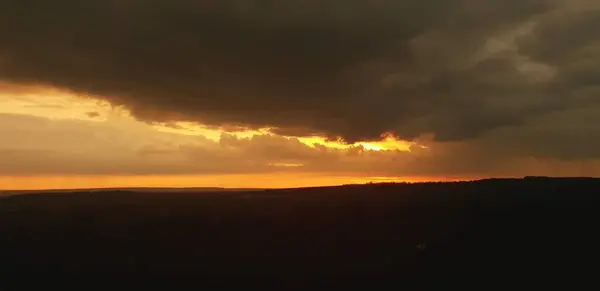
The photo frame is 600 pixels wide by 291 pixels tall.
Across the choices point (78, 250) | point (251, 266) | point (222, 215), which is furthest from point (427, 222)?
point (78, 250)

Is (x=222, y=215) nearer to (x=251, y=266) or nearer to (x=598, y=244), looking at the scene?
(x=251, y=266)

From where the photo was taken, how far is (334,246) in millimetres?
52844

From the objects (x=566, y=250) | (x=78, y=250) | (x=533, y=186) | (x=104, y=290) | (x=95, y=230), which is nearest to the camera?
(x=104, y=290)

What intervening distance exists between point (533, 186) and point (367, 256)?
4837 centimetres

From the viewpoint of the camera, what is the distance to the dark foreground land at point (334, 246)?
4325 cm

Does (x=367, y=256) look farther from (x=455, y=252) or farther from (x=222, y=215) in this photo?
(x=222, y=215)

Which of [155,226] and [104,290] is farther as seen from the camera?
[155,226]

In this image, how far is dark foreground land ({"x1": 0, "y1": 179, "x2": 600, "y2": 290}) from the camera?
142 feet

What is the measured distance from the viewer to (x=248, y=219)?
2761 inches

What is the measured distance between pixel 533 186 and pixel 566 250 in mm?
42381

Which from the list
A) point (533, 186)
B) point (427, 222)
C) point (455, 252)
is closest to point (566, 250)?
point (455, 252)

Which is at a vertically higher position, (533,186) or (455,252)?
(533,186)

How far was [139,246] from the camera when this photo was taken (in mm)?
57094

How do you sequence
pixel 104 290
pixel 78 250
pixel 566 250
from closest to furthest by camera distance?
1. pixel 104 290
2. pixel 566 250
3. pixel 78 250
